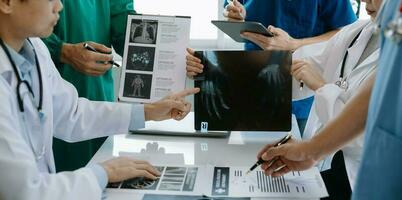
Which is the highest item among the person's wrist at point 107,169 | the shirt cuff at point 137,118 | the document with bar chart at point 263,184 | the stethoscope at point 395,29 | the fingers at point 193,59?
the stethoscope at point 395,29

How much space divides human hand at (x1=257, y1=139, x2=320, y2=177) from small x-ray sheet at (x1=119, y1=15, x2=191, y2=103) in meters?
0.43

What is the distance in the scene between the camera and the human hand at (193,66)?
58.4 inches

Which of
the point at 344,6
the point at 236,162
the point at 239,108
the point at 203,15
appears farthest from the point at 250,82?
→ the point at 203,15

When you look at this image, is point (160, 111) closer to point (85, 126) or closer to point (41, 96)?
point (85, 126)

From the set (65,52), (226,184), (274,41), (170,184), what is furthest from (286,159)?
(65,52)

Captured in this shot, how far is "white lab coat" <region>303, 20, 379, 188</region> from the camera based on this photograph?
1344mm

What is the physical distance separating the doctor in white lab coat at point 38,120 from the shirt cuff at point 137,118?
2 centimetres

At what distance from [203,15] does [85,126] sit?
5.53 ft

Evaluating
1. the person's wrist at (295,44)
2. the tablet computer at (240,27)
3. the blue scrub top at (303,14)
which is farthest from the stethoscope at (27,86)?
the blue scrub top at (303,14)

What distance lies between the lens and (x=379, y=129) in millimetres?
851

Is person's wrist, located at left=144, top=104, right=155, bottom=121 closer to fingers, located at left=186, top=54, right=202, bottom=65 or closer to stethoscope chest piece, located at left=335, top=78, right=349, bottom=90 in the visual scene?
fingers, located at left=186, top=54, right=202, bottom=65

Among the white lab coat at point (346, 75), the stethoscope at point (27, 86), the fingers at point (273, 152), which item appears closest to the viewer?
the stethoscope at point (27, 86)

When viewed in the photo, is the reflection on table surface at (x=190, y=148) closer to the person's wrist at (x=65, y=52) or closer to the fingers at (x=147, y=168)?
the fingers at (x=147, y=168)

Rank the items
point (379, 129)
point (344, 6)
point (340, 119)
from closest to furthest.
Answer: point (379, 129)
point (340, 119)
point (344, 6)
